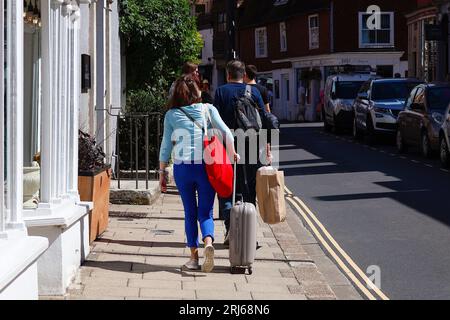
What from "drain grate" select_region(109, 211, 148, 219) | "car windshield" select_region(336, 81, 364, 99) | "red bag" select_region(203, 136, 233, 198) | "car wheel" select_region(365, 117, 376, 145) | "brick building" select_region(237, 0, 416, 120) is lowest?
"drain grate" select_region(109, 211, 148, 219)

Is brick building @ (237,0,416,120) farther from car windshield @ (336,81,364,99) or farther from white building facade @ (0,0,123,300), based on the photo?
white building facade @ (0,0,123,300)

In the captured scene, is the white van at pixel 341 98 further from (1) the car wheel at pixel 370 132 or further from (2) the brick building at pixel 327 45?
(2) the brick building at pixel 327 45

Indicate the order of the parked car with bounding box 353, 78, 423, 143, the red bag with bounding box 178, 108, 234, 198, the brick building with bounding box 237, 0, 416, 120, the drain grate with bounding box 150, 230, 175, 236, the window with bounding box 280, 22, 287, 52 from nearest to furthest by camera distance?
the red bag with bounding box 178, 108, 234, 198 → the drain grate with bounding box 150, 230, 175, 236 → the parked car with bounding box 353, 78, 423, 143 → the brick building with bounding box 237, 0, 416, 120 → the window with bounding box 280, 22, 287, 52

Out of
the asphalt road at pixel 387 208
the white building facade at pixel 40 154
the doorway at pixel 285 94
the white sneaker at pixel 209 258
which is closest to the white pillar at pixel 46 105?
the white building facade at pixel 40 154

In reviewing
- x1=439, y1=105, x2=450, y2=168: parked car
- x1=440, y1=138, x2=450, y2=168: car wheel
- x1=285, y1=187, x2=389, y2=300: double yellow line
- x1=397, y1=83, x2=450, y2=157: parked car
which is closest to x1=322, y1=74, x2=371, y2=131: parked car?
x1=397, y1=83, x2=450, y2=157: parked car

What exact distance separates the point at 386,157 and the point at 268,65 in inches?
1690

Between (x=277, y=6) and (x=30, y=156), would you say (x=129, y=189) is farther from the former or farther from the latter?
(x=277, y=6)

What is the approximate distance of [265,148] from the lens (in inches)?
411

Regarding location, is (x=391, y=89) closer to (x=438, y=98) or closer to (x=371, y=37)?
(x=438, y=98)

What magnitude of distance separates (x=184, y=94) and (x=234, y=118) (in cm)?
122

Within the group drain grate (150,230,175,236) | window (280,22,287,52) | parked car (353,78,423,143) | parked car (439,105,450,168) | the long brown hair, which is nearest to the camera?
the long brown hair

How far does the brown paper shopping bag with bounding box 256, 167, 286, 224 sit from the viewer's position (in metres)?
9.74

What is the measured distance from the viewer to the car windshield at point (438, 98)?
22.7 meters
